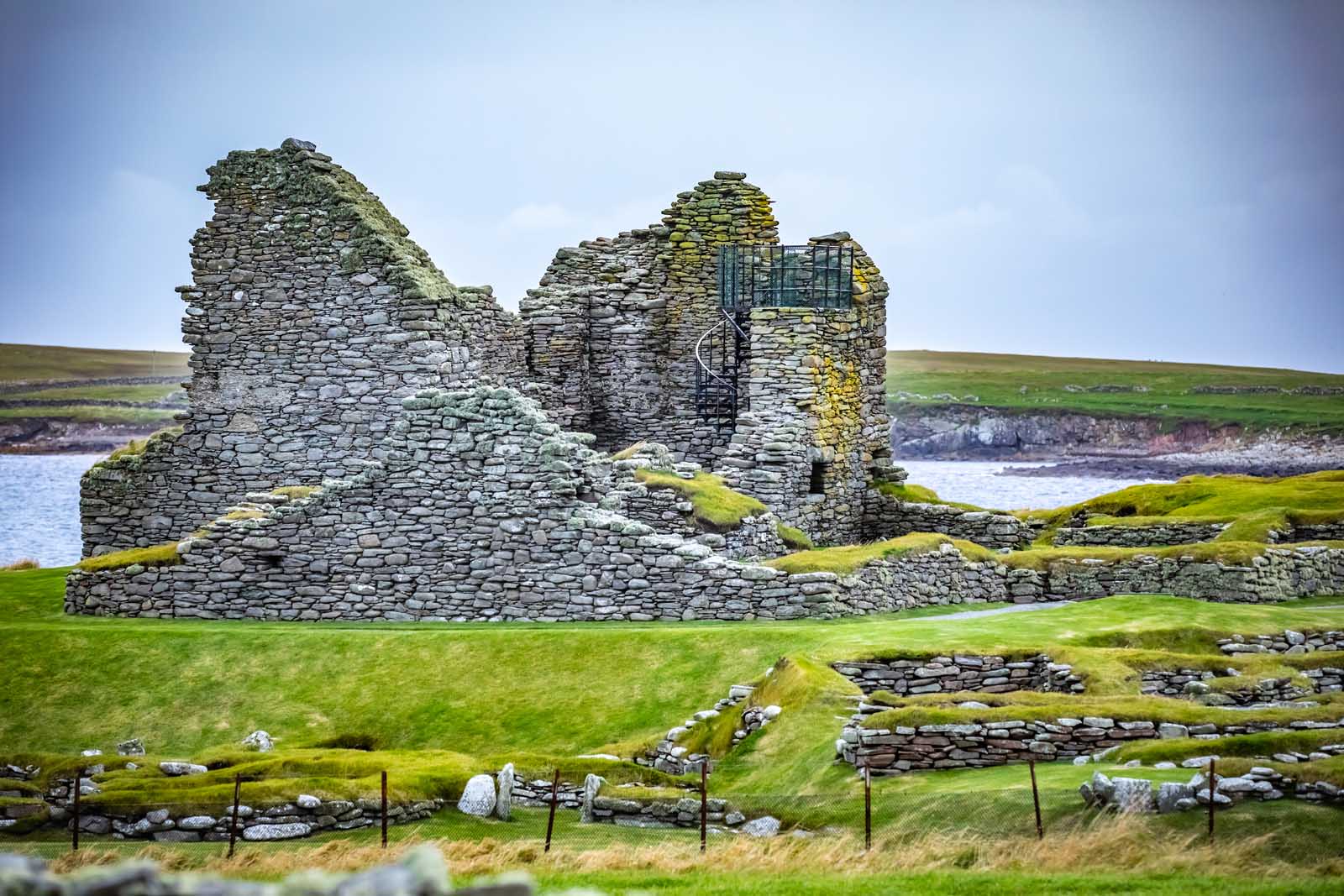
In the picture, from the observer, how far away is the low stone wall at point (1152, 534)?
3600cm

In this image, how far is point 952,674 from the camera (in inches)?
926

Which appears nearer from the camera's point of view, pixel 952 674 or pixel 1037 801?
pixel 1037 801

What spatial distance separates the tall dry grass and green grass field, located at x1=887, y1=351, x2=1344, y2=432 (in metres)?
83.5

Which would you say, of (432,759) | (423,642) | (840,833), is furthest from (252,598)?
(840,833)

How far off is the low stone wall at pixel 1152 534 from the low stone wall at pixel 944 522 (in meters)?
2.71

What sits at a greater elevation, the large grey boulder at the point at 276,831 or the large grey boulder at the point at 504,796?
the large grey boulder at the point at 504,796

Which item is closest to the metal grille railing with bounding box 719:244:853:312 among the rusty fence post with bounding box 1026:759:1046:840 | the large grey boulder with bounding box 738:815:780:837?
the large grey boulder with bounding box 738:815:780:837

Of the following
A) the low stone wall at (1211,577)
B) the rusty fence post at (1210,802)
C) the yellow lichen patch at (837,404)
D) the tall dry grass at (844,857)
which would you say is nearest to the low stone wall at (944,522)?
the yellow lichen patch at (837,404)

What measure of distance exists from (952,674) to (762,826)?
6098 mm

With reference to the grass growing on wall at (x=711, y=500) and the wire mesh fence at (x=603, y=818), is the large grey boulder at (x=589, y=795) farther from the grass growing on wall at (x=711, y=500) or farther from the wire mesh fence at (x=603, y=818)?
the grass growing on wall at (x=711, y=500)

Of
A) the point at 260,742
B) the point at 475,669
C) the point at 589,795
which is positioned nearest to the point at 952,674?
the point at 589,795

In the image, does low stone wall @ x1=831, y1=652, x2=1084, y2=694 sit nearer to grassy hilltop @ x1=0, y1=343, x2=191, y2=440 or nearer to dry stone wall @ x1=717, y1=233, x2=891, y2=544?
dry stone wall @ x1=717, y1=233, x2=891, y2=544

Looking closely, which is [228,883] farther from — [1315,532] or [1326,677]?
[1315,532]

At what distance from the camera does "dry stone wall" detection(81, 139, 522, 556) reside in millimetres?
34781
